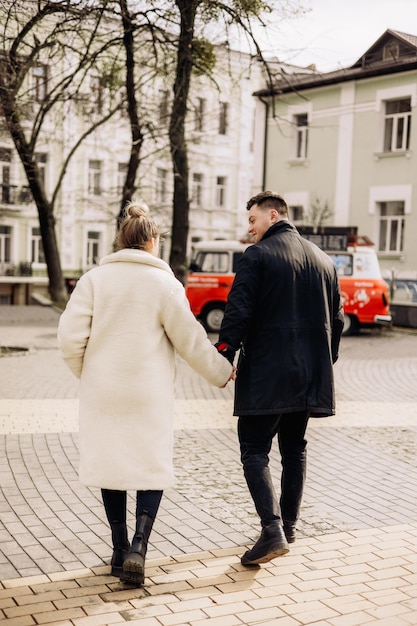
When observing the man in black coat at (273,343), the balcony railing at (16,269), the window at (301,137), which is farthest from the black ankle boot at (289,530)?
the balcony railing at (16,269)

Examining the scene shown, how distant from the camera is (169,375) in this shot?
394 cm

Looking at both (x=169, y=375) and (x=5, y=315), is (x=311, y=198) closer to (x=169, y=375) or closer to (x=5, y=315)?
(x=5, y=315)

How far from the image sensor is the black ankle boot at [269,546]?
157 inches

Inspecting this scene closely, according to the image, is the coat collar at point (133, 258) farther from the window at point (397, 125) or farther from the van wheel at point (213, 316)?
the window at point (397, 125)

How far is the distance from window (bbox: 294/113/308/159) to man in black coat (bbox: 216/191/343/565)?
2327 centimetres

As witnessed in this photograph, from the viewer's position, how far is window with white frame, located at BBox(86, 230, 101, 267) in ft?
128

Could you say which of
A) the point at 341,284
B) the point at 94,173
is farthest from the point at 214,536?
the point at 94,173

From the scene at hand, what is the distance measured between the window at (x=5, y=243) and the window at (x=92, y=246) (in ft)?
13.4

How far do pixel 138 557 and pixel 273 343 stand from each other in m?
1.28

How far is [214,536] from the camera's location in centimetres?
460

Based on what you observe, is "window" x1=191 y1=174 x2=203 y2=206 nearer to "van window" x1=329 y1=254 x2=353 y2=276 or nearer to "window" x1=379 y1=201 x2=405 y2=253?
"window" x1=379 y1=201 x2=405 y2=253

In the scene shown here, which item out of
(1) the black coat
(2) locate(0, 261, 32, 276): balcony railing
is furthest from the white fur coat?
(2) locate(0, 261, 32, 276): balcony railing

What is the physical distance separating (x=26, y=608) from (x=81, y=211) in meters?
35.6

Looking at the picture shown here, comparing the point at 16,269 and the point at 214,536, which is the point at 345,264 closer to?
the point at 214,536
